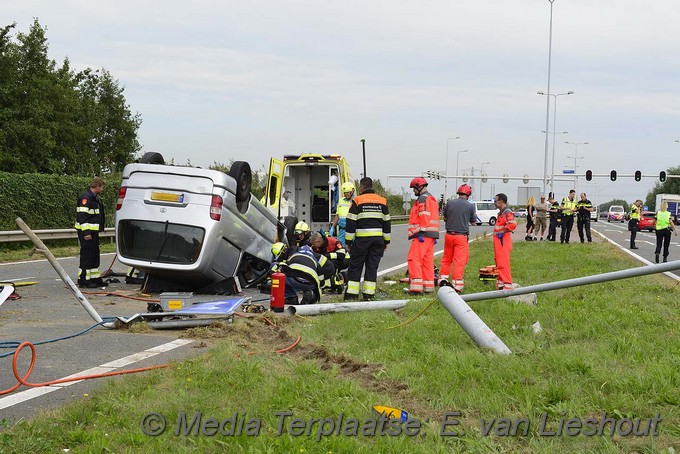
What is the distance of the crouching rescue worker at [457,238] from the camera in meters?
11.2

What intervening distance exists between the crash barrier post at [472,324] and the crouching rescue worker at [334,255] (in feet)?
11.7

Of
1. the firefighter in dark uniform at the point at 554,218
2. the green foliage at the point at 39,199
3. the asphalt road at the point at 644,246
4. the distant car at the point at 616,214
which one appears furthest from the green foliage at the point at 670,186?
the green foliage at the point at 39,199

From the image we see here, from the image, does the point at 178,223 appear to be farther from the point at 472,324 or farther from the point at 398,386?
the point at 398,386

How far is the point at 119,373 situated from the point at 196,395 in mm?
1032

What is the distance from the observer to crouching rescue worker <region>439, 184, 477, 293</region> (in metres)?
11.2

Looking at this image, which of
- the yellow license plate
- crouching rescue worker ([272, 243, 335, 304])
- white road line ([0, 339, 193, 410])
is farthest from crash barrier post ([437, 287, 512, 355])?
the yellow license plate

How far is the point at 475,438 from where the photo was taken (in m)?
3.85

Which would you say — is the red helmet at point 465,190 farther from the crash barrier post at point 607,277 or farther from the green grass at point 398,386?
the crash barrier post at point 607,277

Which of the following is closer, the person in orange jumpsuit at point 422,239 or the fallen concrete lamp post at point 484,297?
the fallen concrete lamp post at point 484,297

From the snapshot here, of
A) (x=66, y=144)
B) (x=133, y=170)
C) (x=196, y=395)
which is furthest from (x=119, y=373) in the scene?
(x=66, y=144)

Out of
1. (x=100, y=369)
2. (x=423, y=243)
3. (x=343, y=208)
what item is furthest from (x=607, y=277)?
(x=343, y=208)

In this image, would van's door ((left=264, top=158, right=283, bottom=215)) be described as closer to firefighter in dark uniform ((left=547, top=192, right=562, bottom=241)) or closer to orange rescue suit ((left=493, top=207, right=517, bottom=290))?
orange rescue suit ((left=493, top=207, right=517, bottom=290))

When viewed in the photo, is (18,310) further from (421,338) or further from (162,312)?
(421,338)

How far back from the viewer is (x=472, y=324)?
6195mm
